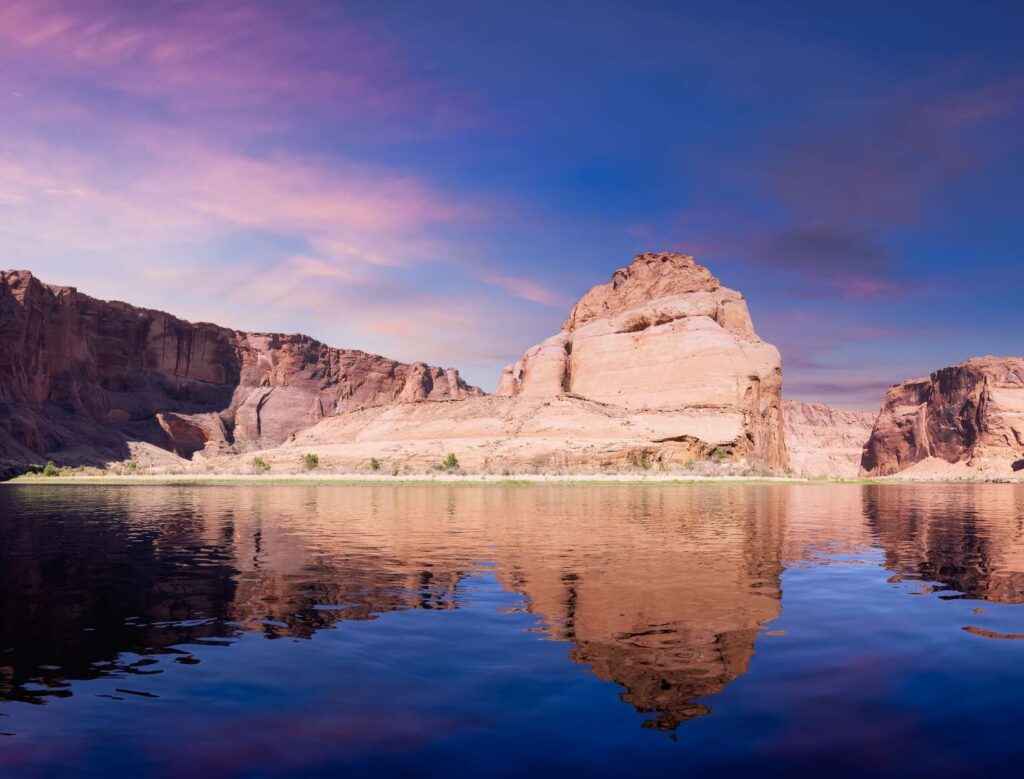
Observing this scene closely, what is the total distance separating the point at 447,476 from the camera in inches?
2813

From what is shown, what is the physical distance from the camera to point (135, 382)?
15850cm

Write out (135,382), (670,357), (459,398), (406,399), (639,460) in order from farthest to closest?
(135,382), (406,399), (459,398), (670,357), (639,460)

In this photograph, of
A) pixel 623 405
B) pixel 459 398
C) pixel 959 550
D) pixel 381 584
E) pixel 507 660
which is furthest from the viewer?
pixel 459 398

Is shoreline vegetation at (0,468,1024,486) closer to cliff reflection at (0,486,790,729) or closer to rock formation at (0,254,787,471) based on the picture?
rock formation at (0,254,787,471)

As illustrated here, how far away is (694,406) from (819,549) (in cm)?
8581

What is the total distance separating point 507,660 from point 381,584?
5776 mm

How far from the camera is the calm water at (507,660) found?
616 centimetres

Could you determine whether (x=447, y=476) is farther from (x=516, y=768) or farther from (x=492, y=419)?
(x=516, y=768)

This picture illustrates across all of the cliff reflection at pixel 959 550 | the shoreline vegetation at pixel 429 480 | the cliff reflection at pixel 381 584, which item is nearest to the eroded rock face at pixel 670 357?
the shoreline vegetation at pixel 429 480

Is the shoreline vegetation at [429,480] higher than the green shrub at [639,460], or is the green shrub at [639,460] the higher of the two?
the green shrub at [639,460]

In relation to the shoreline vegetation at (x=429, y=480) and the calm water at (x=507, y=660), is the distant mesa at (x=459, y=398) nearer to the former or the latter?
the shoreline vegetation at (x=429, y=480)

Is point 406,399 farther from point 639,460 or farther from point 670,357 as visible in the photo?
point 639,460

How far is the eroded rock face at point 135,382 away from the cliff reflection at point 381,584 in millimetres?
93428

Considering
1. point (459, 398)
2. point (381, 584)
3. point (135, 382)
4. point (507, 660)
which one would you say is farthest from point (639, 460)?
point (135, 382)
